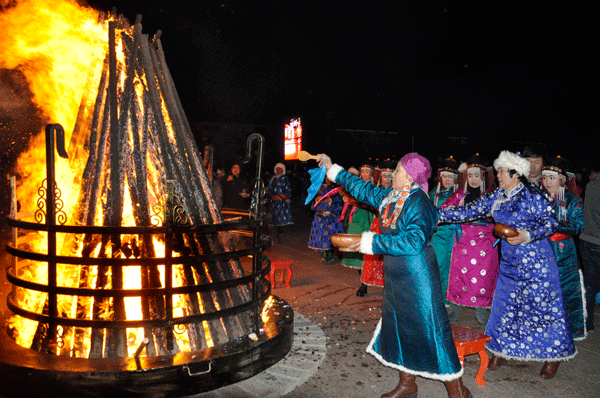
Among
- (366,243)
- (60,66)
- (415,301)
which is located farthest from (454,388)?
(60,66)

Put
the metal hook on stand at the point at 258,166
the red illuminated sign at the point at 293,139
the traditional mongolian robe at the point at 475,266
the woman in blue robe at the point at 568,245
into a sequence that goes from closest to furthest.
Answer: the metal hook on stand at the point at 258,166, the woman in blue robe at the point at 568,245, the traditional mongolian robe at the point at 475,266, the red illuminated sign at the point at 293,139

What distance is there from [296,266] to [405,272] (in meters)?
5.50

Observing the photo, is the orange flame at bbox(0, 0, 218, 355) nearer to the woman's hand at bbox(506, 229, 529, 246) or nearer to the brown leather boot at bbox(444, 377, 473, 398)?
the brown leather boot at bbox(444, 377, 473, 398)

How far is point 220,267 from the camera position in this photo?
13.4 feet

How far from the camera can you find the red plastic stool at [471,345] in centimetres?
357

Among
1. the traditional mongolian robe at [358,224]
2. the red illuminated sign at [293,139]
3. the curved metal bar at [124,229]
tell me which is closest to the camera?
the curved metal bar at [124,229]

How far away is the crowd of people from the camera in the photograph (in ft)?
10.6

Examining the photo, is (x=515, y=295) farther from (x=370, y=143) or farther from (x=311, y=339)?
(x=370, y=143)

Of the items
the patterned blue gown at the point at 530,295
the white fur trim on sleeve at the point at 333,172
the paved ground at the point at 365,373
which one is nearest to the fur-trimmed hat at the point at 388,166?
the paved ground at the point at 365,373

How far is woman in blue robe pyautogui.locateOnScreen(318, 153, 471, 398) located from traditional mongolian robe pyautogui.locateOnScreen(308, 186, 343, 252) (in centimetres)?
553

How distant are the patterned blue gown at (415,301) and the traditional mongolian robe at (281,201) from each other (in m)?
8.72

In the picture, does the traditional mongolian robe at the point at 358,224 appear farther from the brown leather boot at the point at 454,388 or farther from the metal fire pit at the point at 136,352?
the brown leather boot at the point at 454,388

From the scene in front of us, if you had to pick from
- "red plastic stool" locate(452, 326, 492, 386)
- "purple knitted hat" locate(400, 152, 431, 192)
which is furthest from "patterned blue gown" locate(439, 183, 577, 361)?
"purple knitted hat" locate(400, 152, 431, 192)

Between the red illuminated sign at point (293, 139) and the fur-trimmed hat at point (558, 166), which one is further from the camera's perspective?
the red illuminated sign at point (293, 139)
